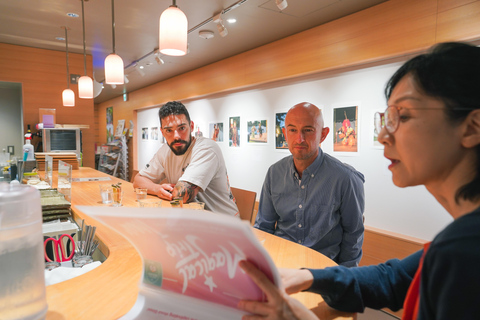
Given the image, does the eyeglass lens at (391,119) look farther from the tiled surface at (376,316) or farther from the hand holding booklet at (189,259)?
the tiled surface at (376,316)

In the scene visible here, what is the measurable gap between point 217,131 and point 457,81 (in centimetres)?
542

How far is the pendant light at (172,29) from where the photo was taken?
1.93m

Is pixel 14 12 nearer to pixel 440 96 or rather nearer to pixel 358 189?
pixel 358 189

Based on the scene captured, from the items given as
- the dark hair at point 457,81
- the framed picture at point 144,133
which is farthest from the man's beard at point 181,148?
the framed picture at point 144,133

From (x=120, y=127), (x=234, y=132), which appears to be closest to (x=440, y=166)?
(x=234, y=132)

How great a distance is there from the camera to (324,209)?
1.91 meters

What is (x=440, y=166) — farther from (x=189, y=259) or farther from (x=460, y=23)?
(x=460, y=23)

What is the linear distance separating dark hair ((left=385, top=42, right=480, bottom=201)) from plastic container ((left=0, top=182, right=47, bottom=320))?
909mm

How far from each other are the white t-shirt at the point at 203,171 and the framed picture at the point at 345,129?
1672 millimetres

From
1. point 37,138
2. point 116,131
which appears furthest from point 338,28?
point 116,131

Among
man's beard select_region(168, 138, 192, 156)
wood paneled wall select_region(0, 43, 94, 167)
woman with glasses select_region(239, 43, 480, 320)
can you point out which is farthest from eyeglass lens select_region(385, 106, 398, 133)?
wood paneled wall select_region(0, 43, 94, 167)

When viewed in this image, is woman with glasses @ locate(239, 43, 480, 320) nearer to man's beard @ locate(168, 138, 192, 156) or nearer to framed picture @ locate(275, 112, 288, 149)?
man's beard @ locate(168, 138, 192, 156)

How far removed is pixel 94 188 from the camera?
288 cm

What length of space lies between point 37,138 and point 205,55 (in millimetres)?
3429
